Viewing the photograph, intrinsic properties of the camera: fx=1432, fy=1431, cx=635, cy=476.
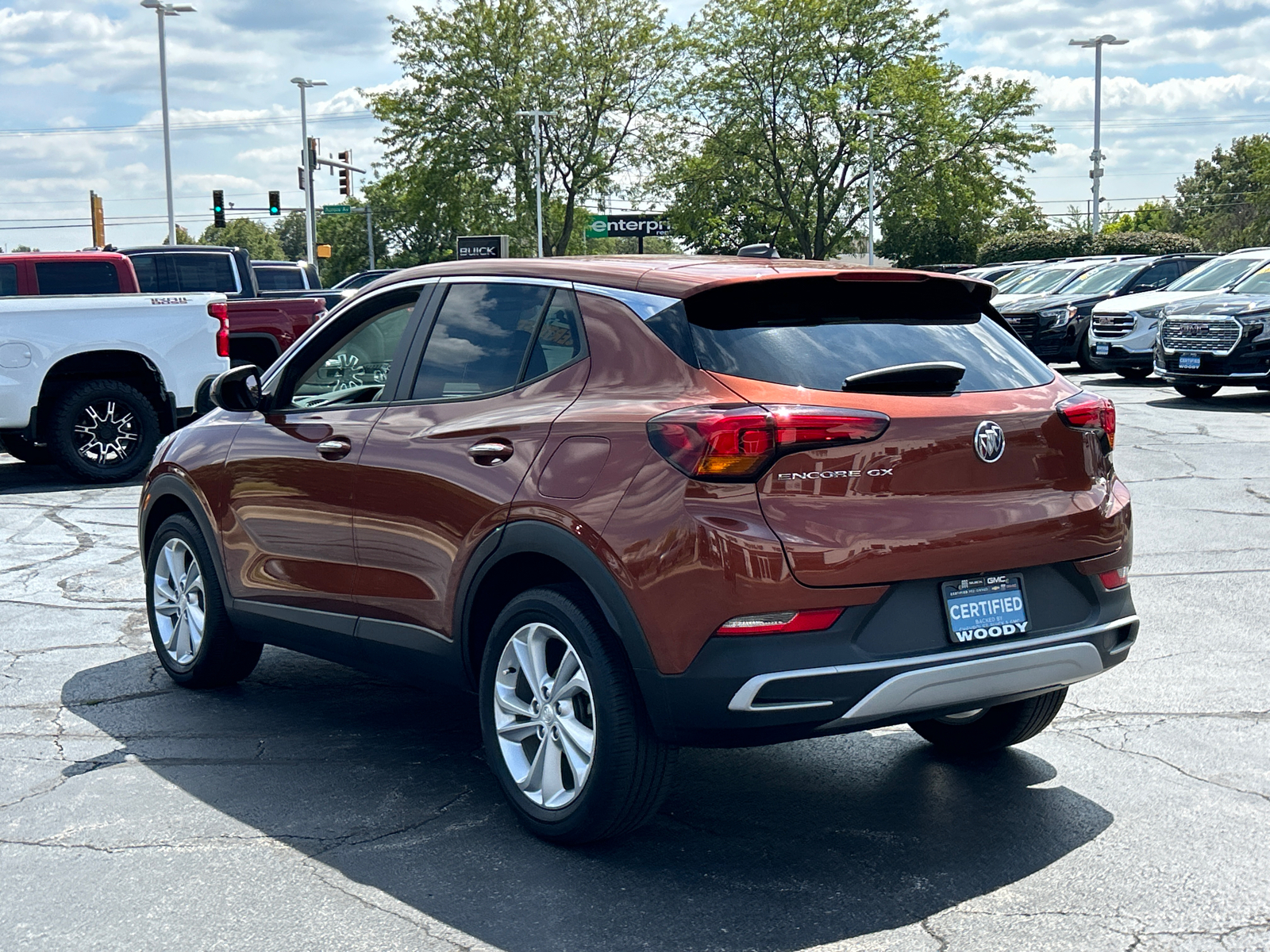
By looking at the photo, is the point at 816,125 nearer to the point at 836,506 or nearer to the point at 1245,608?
the point at 1245,608

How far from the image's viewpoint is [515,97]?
57094mm

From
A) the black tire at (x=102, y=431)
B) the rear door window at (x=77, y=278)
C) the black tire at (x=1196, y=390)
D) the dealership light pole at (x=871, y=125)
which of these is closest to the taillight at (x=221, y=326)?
the black tire at (x=102, y=431)

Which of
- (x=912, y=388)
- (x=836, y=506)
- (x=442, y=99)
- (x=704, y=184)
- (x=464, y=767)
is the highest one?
(x=442, y=99)

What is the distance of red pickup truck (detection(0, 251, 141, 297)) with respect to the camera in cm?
1470

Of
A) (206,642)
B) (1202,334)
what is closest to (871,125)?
(1202,334)

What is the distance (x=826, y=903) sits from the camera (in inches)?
148

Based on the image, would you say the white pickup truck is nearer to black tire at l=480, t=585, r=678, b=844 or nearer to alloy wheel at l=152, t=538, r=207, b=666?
alloy wheel at l=152, t=538, r=207, b=666

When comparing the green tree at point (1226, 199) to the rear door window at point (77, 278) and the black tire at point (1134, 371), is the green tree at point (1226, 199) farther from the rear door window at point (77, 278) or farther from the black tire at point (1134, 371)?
the rear door window at point (77, 278)

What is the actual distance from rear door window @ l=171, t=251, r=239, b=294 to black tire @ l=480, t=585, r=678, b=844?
56.2ft

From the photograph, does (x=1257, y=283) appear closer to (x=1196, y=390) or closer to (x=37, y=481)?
(x=1196, y=390)

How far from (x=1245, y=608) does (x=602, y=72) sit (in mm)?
53349

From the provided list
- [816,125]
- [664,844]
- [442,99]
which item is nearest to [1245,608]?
[664,844]

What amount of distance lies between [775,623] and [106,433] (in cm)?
1057

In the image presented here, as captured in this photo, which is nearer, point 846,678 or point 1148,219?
point 846,678
